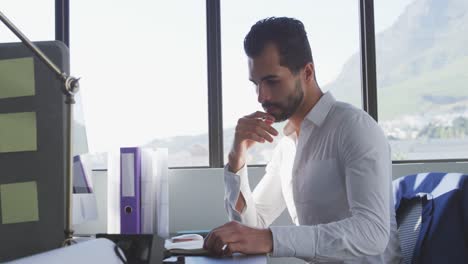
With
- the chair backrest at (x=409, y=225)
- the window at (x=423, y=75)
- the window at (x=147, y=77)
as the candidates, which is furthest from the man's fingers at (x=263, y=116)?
the window at (x=423, y=75)

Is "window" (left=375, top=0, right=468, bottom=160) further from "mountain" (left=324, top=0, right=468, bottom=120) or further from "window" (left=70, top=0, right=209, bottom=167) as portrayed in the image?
"window" (left=70, top=0, right=209, bottom=167)

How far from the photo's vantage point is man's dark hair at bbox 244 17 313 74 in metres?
1.50

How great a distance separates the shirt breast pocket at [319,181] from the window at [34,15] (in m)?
1.66

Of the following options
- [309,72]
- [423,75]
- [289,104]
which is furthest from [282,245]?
[423,75]

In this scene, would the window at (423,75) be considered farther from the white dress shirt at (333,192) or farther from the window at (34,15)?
the window at (34,15)

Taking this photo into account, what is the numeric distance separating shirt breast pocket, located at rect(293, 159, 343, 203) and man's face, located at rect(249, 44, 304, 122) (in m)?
0.20

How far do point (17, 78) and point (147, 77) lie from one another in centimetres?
152

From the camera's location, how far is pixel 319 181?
1.40 m

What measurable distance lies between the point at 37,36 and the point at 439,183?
6.68 ft

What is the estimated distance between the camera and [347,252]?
3.86ft

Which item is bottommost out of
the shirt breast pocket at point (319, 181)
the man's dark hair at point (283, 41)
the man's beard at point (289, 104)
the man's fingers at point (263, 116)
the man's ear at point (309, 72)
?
the shirt breast pocket at point (319, 181)

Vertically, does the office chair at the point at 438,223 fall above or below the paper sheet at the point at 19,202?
below

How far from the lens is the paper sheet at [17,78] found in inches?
33.4

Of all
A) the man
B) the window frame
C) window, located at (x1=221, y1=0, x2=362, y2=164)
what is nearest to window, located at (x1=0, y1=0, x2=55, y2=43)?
the window frame
